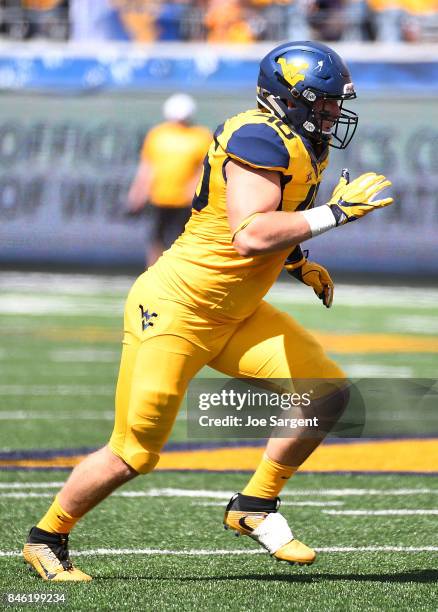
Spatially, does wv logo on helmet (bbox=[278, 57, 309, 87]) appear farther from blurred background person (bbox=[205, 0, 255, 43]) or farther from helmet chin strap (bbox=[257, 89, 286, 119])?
blurred background person (bbox=[205, 0, 255, 43])

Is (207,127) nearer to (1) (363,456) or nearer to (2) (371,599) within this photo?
(1) (363,456)

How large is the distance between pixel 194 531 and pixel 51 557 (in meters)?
0.88

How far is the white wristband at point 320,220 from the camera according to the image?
404cm

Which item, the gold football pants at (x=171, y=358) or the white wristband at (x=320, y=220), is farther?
the gold football pants at (x=171, y=358)

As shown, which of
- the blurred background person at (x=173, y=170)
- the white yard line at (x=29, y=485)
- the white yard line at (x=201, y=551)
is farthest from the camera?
the blurred background person at (x=173, y=170)

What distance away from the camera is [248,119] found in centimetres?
413

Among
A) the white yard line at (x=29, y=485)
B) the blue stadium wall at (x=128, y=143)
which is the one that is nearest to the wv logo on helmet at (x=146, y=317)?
the white yard line at (x=29, y=485)

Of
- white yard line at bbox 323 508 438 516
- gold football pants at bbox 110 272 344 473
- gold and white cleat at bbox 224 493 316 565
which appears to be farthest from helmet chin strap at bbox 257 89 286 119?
white yard line at bbox 323 508 438 516

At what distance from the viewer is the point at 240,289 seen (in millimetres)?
4281

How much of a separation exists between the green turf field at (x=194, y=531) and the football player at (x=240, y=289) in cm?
20

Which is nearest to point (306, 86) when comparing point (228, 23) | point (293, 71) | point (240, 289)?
point (293, 71)

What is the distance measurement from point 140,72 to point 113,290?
11.1 feet

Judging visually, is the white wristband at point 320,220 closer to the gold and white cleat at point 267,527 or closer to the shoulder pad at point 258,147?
the shoulder pad at point 258,147

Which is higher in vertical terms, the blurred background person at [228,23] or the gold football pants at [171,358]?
the blurred background person at [228,23]
